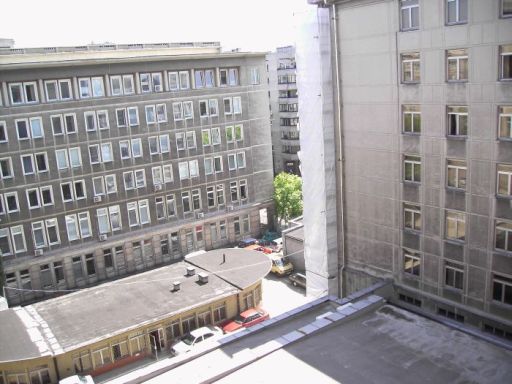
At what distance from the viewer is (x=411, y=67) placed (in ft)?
54.5

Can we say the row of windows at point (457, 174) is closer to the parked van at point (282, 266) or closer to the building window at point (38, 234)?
the parked van at point (282, 266)

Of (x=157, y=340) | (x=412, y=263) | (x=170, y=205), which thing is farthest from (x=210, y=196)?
(x=412, y=263)

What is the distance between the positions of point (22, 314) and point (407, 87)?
22013 mm

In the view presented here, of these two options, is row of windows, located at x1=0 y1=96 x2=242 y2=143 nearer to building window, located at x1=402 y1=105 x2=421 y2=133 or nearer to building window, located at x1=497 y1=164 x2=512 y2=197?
building window, located at x1=402 y1=105 x2=421 y2=133

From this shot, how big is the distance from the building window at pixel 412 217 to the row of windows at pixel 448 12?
576cm

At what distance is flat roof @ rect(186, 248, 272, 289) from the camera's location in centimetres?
3052

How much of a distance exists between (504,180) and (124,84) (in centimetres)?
2775

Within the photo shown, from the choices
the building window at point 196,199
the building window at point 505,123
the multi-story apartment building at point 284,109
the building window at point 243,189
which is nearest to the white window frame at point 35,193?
the building window at point 196,199

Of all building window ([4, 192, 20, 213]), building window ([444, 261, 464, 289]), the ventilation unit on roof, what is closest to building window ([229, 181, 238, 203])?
the ventilation unit on roof

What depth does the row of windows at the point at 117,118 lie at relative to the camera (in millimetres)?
32906

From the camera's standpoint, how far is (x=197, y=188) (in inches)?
1586

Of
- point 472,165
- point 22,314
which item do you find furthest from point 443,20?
point 22,314

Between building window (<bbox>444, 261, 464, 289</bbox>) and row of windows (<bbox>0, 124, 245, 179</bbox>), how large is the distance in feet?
83.2

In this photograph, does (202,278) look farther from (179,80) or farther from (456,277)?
(456,277)
